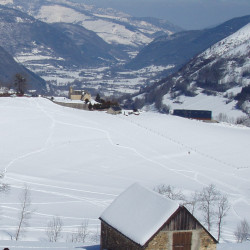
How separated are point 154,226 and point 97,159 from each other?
5185cm

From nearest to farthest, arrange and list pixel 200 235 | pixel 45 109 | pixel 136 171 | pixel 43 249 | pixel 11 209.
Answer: pixel 200 235 → pixel 43 249 → pixel 11 209 → pixel 136 171 → pixel 45 109

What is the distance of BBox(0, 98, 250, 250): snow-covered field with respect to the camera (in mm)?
50094

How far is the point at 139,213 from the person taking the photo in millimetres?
23922

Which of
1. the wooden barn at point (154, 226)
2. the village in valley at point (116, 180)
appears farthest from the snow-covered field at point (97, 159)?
the wooden barn at point (154, 226)

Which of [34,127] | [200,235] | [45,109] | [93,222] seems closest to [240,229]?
[93,222]

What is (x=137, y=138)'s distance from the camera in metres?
87.8

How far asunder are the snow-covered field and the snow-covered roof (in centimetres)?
1368

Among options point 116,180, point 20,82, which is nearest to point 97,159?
point 116,180

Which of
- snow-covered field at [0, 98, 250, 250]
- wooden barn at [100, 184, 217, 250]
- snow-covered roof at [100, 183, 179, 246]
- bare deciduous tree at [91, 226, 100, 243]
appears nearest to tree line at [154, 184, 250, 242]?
snow-covered field at [0, 98, 250, 250]

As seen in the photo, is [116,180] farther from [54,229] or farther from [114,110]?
[114,110]

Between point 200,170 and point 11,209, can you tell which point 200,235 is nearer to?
point 11,209

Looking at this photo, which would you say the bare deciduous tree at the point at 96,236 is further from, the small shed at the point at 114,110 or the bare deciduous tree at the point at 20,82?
the bare deciduous tree at the point at 20,82

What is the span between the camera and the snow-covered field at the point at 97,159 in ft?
164

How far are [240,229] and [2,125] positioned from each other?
169ft
